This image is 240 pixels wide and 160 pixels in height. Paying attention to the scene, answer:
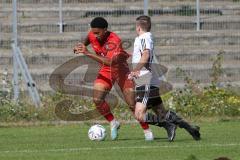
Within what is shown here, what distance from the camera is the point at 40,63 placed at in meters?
23.2


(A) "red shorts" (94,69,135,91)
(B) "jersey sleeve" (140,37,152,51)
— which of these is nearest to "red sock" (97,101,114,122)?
(A) "red shorts" (94,69,135,91)

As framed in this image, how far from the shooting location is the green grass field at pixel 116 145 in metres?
13.8

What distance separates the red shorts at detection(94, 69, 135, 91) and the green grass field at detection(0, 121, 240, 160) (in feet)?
3.13

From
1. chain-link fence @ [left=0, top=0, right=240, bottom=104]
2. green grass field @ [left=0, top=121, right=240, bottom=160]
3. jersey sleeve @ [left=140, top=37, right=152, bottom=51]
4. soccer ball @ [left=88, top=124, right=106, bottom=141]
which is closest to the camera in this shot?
green grass field @ [left=0, top=121, right=240, bottom=160]

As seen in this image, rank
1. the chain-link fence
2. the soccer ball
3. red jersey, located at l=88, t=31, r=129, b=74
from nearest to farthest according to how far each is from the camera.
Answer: the soccer ball
red jersey, located at l=88, t=31, r=129, b=74
the chain-link fence

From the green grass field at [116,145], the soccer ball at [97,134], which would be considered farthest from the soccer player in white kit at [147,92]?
the soccer ball at [97,134]

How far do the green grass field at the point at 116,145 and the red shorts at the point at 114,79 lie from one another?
953 millimetres

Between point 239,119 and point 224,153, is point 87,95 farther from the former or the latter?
point 224,153

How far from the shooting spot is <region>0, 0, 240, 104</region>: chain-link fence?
22.8 m

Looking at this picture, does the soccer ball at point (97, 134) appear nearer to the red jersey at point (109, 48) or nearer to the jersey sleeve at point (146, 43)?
the red jersey at point (109, 48)

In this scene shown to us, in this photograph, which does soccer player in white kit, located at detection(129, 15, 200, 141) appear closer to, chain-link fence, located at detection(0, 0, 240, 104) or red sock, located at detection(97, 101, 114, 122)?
red sock, located at detection(97, 101, 114, 122)

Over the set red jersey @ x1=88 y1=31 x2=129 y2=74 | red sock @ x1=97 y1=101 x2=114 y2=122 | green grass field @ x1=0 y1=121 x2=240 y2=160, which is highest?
red jersey @ x1=88 y1=31 x2=129 y2=74

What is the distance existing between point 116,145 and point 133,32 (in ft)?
30.4

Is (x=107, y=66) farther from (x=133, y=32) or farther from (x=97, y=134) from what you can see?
(x=133, y=32)
